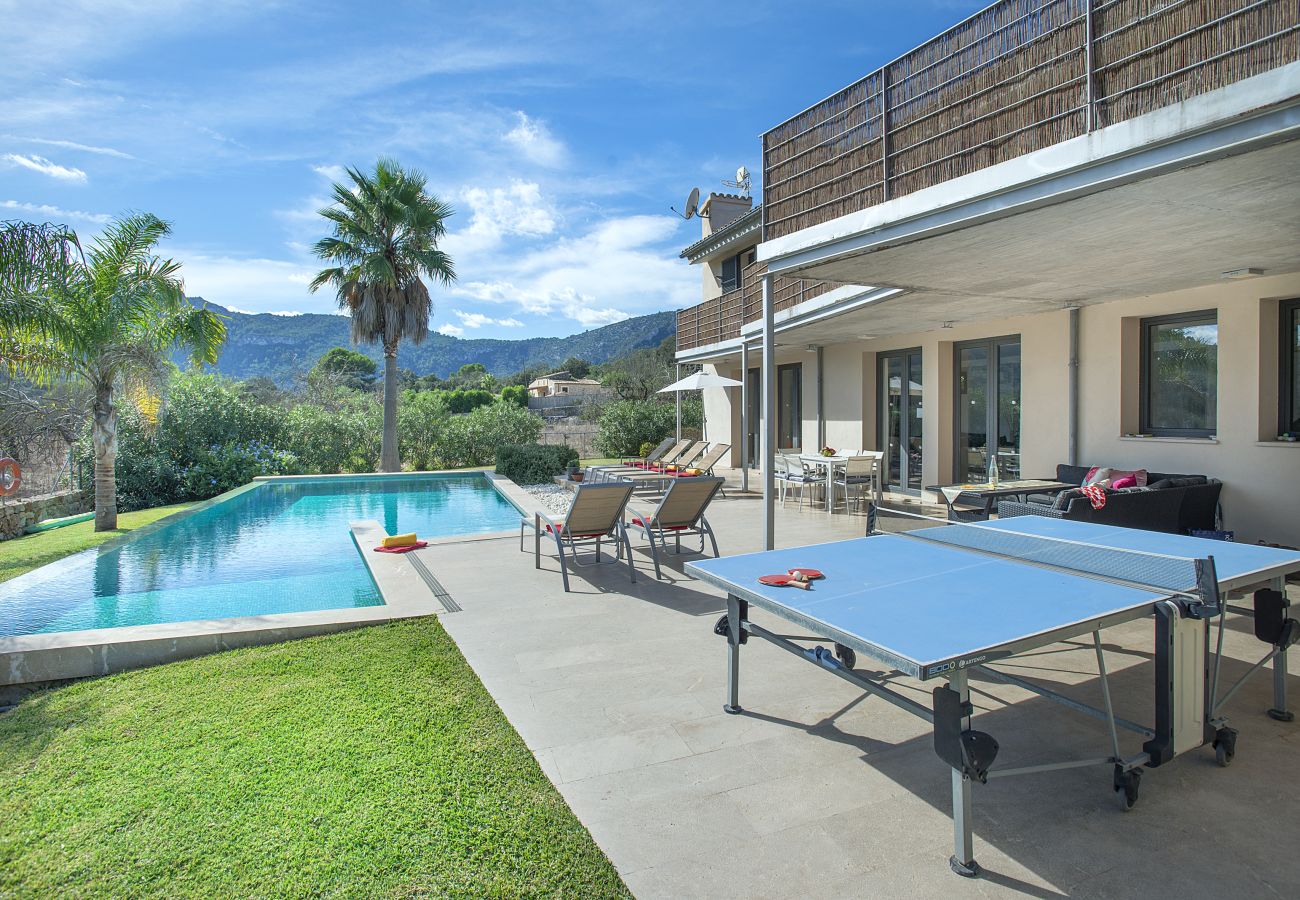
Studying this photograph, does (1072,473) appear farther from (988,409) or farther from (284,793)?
(284,793)

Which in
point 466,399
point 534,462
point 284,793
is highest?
point 466,399

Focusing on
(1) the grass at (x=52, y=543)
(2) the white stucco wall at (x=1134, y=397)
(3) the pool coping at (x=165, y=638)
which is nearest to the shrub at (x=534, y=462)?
(2) the white stucco wall at (x=1134, y=397)

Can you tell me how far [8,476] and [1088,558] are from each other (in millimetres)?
16161

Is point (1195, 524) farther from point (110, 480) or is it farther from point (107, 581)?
point (110, 480)

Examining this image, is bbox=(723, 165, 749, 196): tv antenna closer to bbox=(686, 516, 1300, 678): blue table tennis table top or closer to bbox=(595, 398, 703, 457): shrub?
bbox=(595, 398, 703, 457): shrub

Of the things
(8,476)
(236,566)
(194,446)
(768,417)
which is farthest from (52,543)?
(768,417)

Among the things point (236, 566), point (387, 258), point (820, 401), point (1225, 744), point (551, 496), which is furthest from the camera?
point (387, 258)

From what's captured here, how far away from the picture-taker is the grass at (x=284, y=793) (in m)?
2.57

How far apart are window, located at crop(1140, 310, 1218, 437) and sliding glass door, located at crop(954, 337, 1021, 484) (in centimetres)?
204

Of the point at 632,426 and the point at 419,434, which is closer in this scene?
the point at 419,434

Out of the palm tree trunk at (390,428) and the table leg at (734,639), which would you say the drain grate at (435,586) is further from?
the palm tree trunk at (390,428)

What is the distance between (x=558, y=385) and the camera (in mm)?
83562

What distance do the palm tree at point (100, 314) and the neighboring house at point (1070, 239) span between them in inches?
404

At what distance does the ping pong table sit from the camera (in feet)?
8.05
